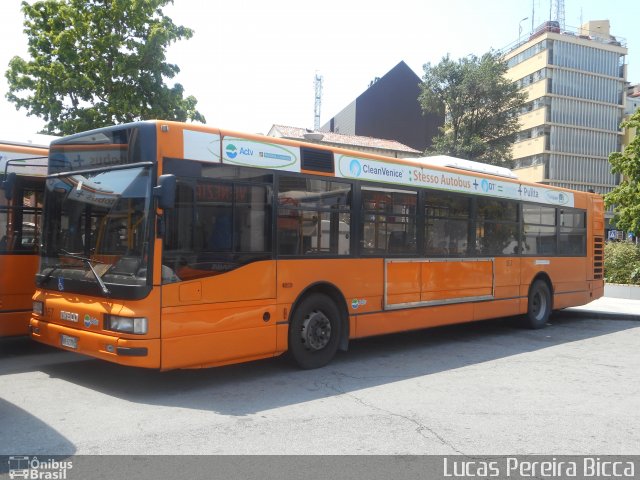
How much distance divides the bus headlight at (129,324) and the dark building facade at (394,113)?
51472 mm

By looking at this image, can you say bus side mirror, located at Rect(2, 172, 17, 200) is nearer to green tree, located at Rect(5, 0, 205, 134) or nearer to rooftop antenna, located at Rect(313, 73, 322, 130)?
green tree, located at Rect(5, 0, 205, 134)

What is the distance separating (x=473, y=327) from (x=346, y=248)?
5778 mm

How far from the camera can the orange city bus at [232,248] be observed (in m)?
6.34

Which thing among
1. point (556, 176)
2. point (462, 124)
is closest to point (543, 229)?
point (462, 124)

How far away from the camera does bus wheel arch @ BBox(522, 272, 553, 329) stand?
12.5 m

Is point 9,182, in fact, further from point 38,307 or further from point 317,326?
point 317,326

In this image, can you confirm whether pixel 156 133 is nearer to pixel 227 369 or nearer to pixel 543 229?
pixel 227 369

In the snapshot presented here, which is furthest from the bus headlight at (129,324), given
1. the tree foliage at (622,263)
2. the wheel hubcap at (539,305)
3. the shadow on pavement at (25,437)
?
the tree foliage at (622,263)

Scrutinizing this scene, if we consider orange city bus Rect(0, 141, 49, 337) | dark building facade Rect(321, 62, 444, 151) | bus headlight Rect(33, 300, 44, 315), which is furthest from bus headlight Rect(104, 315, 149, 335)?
dark building facade Rect(321, 62, 444, 151)

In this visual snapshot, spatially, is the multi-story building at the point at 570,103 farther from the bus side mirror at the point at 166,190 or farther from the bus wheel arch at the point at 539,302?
the bus side mirror at the point at 166,190

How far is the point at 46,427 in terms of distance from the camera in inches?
209

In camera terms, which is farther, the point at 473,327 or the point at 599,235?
the point at 599,235

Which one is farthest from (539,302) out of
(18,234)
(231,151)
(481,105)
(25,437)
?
(481,105)

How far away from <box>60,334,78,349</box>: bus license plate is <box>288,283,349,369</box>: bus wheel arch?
257 centimetres
